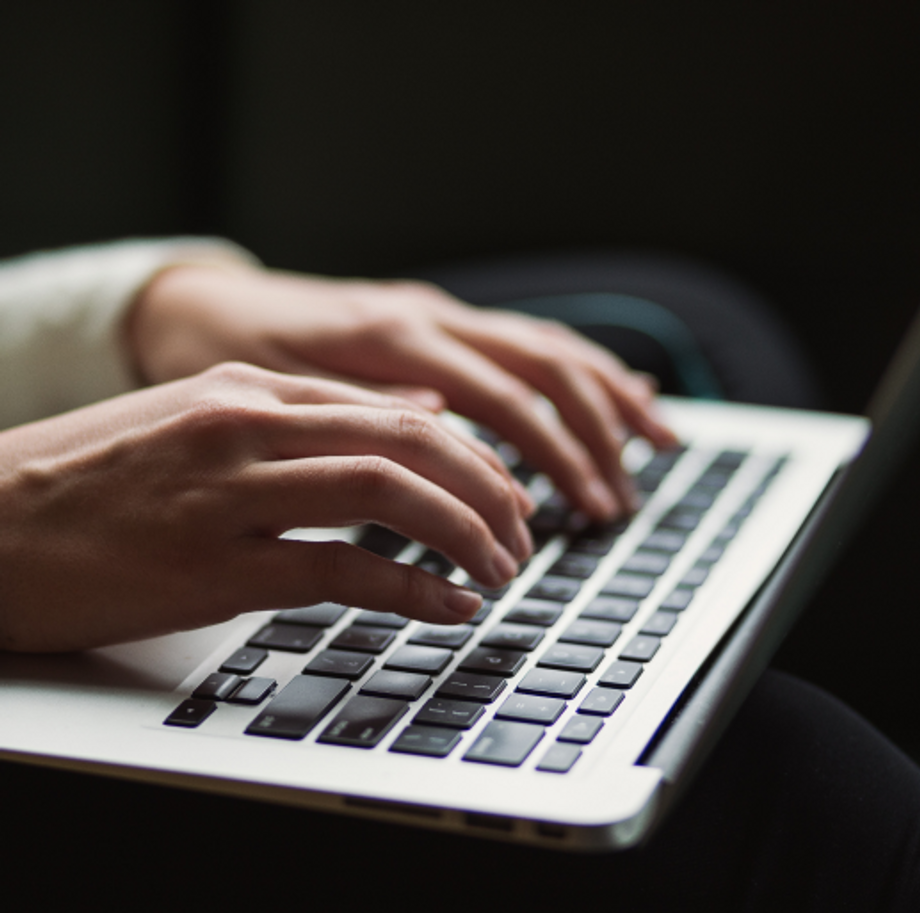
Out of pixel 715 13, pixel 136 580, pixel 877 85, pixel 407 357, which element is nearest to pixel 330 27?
pixel 715 13

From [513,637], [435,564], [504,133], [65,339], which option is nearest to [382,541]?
[435,564]

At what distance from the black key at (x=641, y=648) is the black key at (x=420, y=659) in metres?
0.08

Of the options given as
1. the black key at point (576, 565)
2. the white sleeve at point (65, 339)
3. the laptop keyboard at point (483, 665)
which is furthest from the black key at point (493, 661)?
the white sleeve at point (65, 339)

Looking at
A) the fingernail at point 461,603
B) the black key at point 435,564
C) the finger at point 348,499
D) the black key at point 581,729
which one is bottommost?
the black key at point 435,564

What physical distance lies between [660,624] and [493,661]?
85 mm

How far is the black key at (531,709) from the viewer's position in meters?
0.39

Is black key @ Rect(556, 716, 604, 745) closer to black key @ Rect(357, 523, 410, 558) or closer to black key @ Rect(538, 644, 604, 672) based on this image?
black key @ Rect(538, 644, 604, 672)

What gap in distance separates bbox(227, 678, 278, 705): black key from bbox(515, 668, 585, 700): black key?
0.10 meters

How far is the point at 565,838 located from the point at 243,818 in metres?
0.15

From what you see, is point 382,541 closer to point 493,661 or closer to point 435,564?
point 435,564

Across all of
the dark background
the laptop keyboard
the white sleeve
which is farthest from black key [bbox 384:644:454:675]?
the dark background

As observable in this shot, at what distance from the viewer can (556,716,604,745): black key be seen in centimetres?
38

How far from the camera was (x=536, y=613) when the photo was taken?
489 millimetres

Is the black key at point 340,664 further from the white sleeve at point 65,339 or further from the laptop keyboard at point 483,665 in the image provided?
the white sleeve at point 65,339
